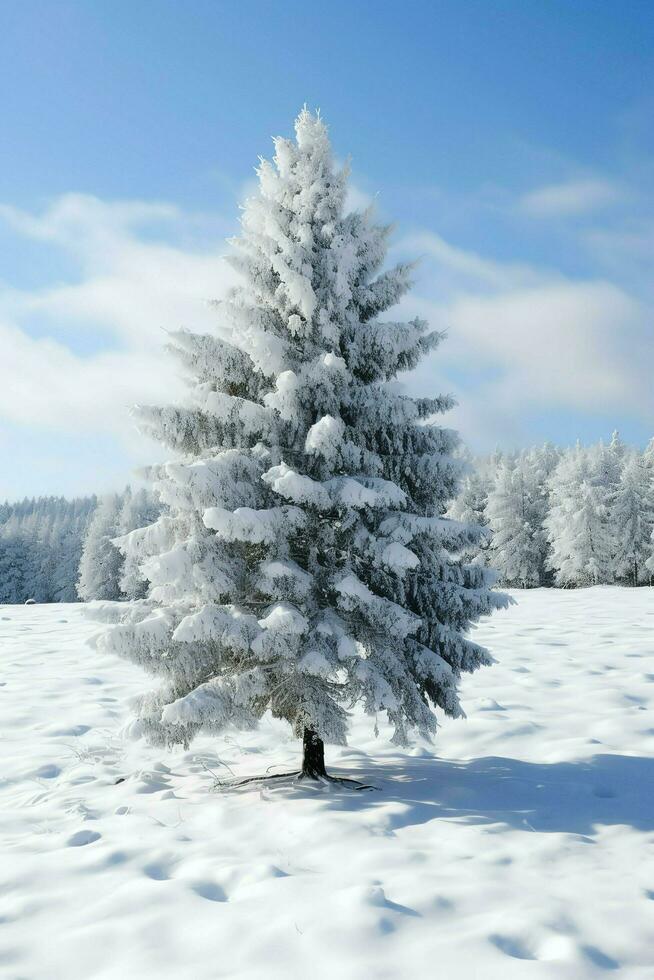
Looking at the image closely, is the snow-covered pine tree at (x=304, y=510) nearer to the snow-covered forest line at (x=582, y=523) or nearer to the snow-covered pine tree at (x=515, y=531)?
the snow-covered forest line at (x=582, y=523)

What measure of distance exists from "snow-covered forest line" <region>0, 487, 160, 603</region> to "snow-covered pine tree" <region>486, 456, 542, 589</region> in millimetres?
30044

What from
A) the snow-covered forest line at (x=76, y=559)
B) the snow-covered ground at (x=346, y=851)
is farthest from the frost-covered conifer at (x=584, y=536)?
the snow-covered ground at (x=346, y=851)

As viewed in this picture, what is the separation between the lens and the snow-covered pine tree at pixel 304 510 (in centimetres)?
699

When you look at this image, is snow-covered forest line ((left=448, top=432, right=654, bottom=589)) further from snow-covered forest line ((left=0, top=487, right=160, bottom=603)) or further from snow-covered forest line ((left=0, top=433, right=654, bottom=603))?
snow-covered forest line ((left=0, top=487, right=160, bottom=603))

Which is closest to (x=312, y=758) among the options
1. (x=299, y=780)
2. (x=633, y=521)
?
(x=299, y=780)

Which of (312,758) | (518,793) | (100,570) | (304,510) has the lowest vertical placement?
(518,793)

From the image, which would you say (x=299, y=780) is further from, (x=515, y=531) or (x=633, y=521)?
(x=515, y=531)

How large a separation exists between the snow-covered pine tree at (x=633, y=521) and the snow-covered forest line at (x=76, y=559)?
3725cm

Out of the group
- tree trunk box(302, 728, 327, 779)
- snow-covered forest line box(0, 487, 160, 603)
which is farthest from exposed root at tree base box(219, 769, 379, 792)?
snow-covered forest line box(0, 487, 160, 603)

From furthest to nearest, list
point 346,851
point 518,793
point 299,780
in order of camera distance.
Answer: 1. point 299,780
2. point 518,793
3. point 346,851

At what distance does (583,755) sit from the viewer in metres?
8.28

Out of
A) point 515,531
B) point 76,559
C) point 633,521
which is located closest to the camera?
point 633,521

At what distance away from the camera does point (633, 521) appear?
159ft

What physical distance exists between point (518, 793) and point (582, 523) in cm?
4394
